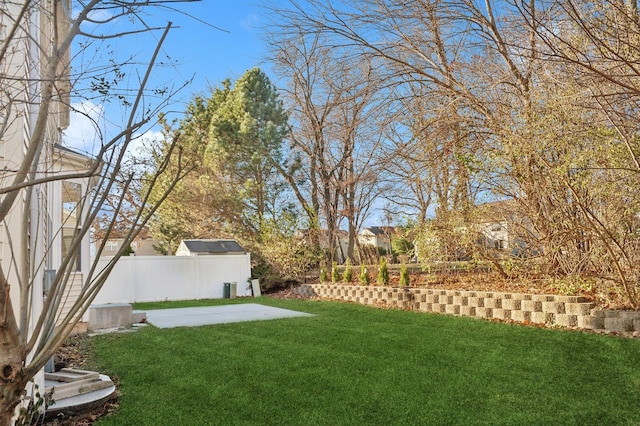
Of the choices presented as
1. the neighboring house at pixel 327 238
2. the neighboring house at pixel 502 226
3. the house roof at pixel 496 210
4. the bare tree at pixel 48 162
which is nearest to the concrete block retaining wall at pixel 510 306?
the neighboring house at pixel 502 226

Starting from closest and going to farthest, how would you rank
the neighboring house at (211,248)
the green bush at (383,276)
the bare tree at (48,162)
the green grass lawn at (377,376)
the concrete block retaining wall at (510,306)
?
the bare tree at (48,162), the green grass lawn at (377,376), the concrete block retaining wall at (510,306), the green bush at (383,276), the neighboring house at (211,248)

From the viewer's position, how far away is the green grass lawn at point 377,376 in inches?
143

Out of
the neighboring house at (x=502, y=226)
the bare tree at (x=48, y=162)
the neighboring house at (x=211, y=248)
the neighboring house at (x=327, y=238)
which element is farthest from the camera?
the neighboring house at (x=327, y=238)

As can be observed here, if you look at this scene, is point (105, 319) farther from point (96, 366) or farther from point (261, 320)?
point (96, 366)

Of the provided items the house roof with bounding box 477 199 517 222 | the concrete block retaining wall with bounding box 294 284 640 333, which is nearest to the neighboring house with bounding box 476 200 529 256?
the house roof with bounding box 477 199 517 222

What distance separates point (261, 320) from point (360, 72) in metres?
5.08

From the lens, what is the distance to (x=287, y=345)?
635 cm

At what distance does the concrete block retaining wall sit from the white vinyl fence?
5.24 meters

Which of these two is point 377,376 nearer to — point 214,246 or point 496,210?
point 496,210

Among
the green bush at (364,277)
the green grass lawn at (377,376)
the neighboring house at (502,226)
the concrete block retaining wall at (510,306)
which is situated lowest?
the green grass lawn at (377,376)

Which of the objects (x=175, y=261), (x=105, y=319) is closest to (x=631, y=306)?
(x=105, y=319)

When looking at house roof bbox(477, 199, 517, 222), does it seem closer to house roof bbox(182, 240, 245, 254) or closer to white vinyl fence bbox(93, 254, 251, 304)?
white vinyl fence bbox(93, 254, 251, 304)

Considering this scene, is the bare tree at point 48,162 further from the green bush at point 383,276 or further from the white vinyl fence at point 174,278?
the white vinyl fence at point 174,278

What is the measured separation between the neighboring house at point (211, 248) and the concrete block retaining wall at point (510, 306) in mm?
5746
